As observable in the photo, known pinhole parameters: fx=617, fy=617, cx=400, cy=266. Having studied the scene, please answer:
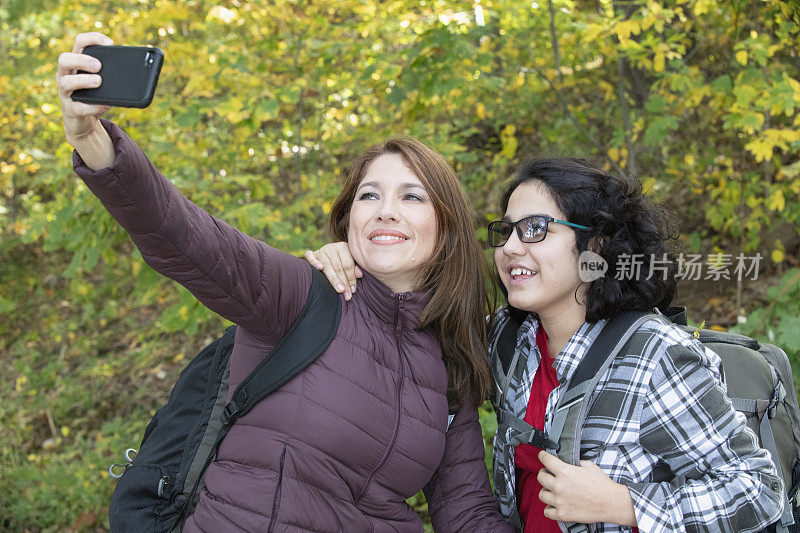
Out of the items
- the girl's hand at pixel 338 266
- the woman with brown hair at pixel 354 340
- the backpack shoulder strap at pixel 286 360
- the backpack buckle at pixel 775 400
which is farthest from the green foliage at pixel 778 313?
the backpack shoulder strap at pixel 286 360

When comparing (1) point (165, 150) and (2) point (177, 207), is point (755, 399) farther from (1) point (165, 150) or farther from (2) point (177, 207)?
(1) point (165, 150)

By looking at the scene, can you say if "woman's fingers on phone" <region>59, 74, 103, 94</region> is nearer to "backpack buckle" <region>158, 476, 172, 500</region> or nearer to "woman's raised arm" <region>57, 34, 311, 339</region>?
"woman's raised arm" <region>57, 34, 311, 339</region>

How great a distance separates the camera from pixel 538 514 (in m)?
1.92

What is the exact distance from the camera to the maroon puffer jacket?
141cm

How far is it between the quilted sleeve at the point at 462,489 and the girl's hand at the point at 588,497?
42cm

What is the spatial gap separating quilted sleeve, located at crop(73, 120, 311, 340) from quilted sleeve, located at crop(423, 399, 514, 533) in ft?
2.54

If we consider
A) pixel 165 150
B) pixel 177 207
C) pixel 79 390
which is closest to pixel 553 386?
pixel 177 207

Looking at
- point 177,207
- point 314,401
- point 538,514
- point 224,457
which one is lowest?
point 538,514

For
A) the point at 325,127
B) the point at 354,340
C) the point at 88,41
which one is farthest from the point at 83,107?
the point at 325,127

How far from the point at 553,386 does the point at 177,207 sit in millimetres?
1294

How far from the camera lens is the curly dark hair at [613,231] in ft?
6.42

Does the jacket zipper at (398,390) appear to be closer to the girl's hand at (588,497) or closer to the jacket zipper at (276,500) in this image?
the jacket zipper at (276,500)

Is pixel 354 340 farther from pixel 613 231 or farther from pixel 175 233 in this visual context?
pixel 613 231

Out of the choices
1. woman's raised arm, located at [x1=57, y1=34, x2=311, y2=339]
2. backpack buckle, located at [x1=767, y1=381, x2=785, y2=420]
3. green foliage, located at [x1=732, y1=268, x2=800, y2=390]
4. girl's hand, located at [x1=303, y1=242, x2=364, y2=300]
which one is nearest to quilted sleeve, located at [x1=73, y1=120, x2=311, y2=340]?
woman's raised arm, located at [x1=57, y1=34, x2=311, y2=339]
